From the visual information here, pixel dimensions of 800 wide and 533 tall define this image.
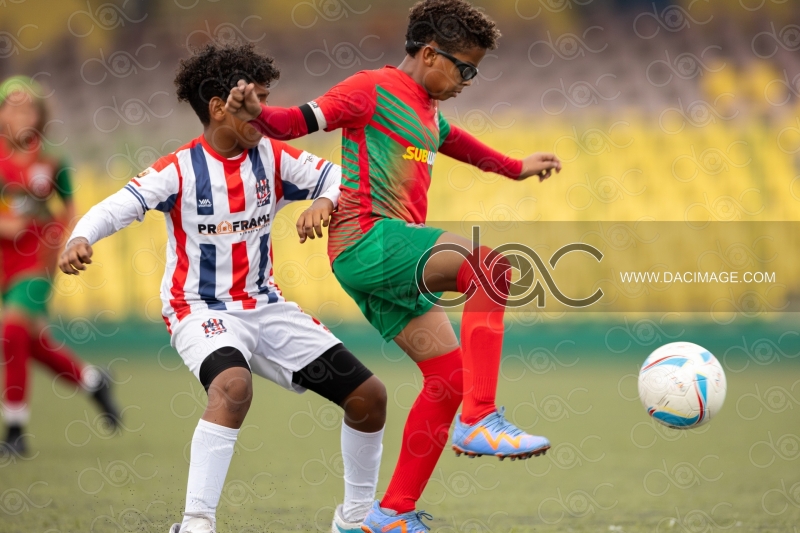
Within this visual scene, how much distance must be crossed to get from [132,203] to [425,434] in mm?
1317

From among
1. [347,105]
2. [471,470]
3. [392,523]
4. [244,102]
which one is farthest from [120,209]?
[471,470]

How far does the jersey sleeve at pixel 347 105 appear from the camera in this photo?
303cm

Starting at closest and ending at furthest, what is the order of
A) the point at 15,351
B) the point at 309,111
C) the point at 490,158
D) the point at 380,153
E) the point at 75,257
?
the point at 75,257 → the point at 309,111 → the point at 380,153 → the point at 490,158 → the point at 15,351

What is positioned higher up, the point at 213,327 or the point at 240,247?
the point at 240,247

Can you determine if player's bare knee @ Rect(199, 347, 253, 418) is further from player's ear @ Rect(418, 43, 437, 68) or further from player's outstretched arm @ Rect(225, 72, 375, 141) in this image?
player's ear @ Rect(418, 43, 437, 68)

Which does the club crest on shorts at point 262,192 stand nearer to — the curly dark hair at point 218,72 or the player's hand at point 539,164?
the curly dark hair at point 218,72

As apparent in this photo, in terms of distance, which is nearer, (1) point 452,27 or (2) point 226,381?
(2) point 226,381

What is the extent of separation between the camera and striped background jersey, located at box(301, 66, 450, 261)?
320 centimetres

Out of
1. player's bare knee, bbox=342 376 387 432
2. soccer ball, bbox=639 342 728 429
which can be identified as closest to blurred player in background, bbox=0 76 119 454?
player's bare knee, bbox=342 376 387 432

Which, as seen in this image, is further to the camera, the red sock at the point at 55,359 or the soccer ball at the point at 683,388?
the red sock at the point at 55,359

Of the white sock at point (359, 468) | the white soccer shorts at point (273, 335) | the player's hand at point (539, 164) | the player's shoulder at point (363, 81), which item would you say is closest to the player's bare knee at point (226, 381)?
the white soccer shorts at point (273, 335)

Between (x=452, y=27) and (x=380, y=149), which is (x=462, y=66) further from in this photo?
(x=380, y=149)

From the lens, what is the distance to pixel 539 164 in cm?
384

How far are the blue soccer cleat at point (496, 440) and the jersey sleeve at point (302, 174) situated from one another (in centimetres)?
104
